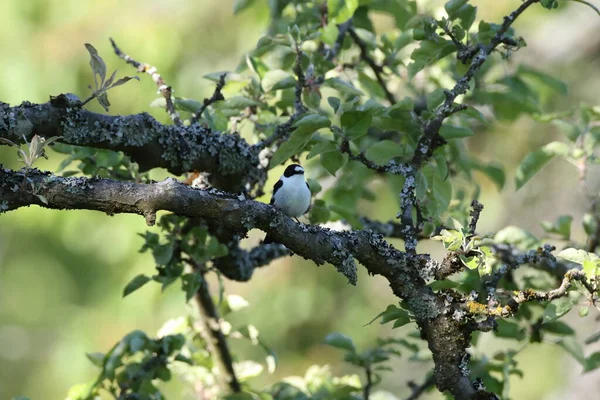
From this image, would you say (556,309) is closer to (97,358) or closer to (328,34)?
(328,34)

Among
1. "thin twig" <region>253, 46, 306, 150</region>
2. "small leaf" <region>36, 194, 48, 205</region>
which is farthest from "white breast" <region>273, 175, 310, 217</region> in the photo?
"small leaf" <region>36, 194, 48, 205</region>

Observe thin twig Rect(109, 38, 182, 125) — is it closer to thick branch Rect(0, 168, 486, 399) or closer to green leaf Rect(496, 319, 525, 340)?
thick branch Rect(0, 168, 486, 399)

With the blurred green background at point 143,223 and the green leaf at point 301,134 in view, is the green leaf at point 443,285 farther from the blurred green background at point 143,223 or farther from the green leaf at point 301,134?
the blurred green background at point 143,223

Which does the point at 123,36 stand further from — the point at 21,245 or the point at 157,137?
the point at 157,137

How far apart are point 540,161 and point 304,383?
70.5 inches

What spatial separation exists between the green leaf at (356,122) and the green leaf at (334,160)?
108mm

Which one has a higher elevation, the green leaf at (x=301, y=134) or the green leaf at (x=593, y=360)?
the green leaf at (x=301, y=134)

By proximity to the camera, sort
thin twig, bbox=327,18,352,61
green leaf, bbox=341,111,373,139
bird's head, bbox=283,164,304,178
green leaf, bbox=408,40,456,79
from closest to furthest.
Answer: green leaf, bbox=341,111,373,139 → green leaf, bbox=408,40,456,79 → thin twig, bbox=327,18,352,61 → bird's head, bbox=283,164,304,178

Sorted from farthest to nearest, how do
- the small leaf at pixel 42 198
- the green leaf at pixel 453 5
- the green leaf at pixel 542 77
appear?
the green leaf at pixel 542 77, the green leaf at pixel 453 5, the small leaf at pixel 42 198

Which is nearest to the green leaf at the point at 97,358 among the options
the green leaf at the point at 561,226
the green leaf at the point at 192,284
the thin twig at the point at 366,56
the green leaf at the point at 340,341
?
the green leaf at the point at 192,284

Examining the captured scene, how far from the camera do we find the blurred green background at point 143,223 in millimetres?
6043

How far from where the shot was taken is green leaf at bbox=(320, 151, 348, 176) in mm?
2957

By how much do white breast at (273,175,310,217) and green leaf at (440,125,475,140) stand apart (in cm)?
79

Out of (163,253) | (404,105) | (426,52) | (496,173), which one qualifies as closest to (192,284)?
(163,253)
